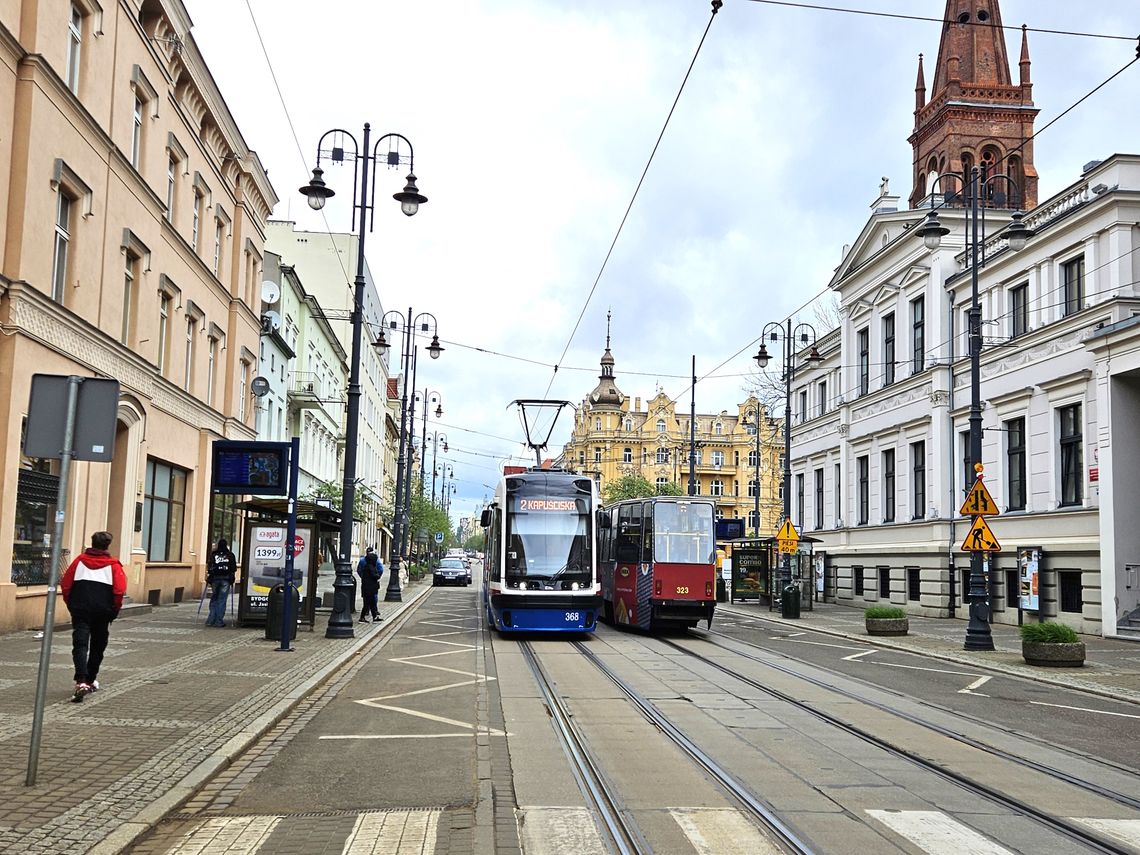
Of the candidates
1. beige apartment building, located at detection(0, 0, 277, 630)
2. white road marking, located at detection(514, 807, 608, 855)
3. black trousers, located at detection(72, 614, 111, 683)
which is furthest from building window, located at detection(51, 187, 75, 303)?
white road marking, located at detection(514, 807, 608, 855)

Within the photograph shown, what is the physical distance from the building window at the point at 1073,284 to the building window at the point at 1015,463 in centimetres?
378

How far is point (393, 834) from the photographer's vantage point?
6.69 m

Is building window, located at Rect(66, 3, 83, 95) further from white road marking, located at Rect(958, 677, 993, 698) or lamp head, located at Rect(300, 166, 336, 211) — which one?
white road marking, located at Rect(958, 677, 993, 698)

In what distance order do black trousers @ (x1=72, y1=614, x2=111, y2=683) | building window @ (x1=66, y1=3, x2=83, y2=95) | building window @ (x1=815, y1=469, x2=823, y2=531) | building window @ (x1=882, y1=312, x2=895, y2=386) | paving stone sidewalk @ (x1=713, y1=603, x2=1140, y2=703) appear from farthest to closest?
building window @ (x1=815, y1=469, x2=823, y2=531)
building window @ (x1=882, y1=312, x2=895, y2=386)
building window @ (x1=66, y1=3, x2=83, y2=95)
paving stone sidewalk @ (x1=713, y1=603, x2=1140, y2=703)
black trousers @ (x1=72, y1=614, x2=111, y2=683)

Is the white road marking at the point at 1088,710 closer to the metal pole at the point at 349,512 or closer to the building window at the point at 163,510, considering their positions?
the metal pole at the point at 349,512

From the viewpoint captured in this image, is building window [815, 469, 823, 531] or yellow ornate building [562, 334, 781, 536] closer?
building window [815, 469, 823, 531]

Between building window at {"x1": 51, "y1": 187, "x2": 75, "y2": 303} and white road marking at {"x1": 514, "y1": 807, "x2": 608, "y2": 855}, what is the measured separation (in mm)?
16115

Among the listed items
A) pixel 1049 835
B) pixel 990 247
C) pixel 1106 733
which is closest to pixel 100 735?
pixel 1049 835

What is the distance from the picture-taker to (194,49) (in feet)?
90.3

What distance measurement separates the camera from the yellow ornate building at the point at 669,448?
116875mm

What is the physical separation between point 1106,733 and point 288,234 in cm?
5924

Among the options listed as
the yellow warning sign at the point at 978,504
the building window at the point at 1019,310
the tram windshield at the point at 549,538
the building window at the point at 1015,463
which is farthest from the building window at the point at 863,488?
the tram windshield at the point at 549,538

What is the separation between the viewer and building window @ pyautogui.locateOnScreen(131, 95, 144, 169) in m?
24.2

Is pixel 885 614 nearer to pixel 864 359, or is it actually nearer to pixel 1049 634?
pixel 1049 634
